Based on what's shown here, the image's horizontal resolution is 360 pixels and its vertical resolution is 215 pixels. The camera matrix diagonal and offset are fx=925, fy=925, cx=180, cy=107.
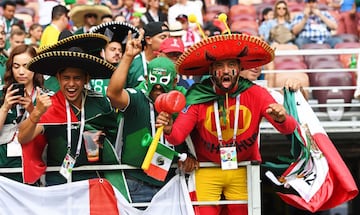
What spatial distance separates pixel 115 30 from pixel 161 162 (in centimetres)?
227

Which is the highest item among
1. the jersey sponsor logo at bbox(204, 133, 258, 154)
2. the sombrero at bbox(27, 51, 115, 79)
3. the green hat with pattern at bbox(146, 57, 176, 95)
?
the sombrero at bbox(27, 51, 115, 79)

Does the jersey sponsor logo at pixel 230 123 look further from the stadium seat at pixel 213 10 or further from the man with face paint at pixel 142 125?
the stadium seat at pixel 213 10

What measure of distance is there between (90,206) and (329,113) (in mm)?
5240

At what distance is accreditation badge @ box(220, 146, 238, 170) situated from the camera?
6691 millimetres

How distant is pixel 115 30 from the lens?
8609 mm

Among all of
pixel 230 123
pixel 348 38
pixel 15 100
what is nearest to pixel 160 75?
pixel 230 123

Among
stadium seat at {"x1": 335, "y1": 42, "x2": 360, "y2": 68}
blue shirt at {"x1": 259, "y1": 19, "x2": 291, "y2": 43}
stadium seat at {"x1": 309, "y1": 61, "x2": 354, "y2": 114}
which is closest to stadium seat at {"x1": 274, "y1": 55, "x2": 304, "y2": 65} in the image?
stadium seat at {"x1": 309, "y1": 61, "x2": 354, "y2": 114}

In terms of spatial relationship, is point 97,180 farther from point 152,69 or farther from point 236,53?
point 236,53

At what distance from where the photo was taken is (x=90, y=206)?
6.79 metres

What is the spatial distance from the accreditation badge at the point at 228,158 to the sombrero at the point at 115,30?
6.89 feet

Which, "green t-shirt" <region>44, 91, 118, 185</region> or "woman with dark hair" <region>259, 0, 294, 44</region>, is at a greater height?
"woman with dark hair" <region>259, 0, 294, 44</region>

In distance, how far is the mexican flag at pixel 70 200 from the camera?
6.73m

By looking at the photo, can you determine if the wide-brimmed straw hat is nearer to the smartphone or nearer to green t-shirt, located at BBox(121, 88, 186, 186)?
green t-shirt, located at BBox(121, 88, 186, 186)

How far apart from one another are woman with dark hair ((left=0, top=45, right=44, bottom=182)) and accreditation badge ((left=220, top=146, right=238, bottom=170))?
1428 millimetres
